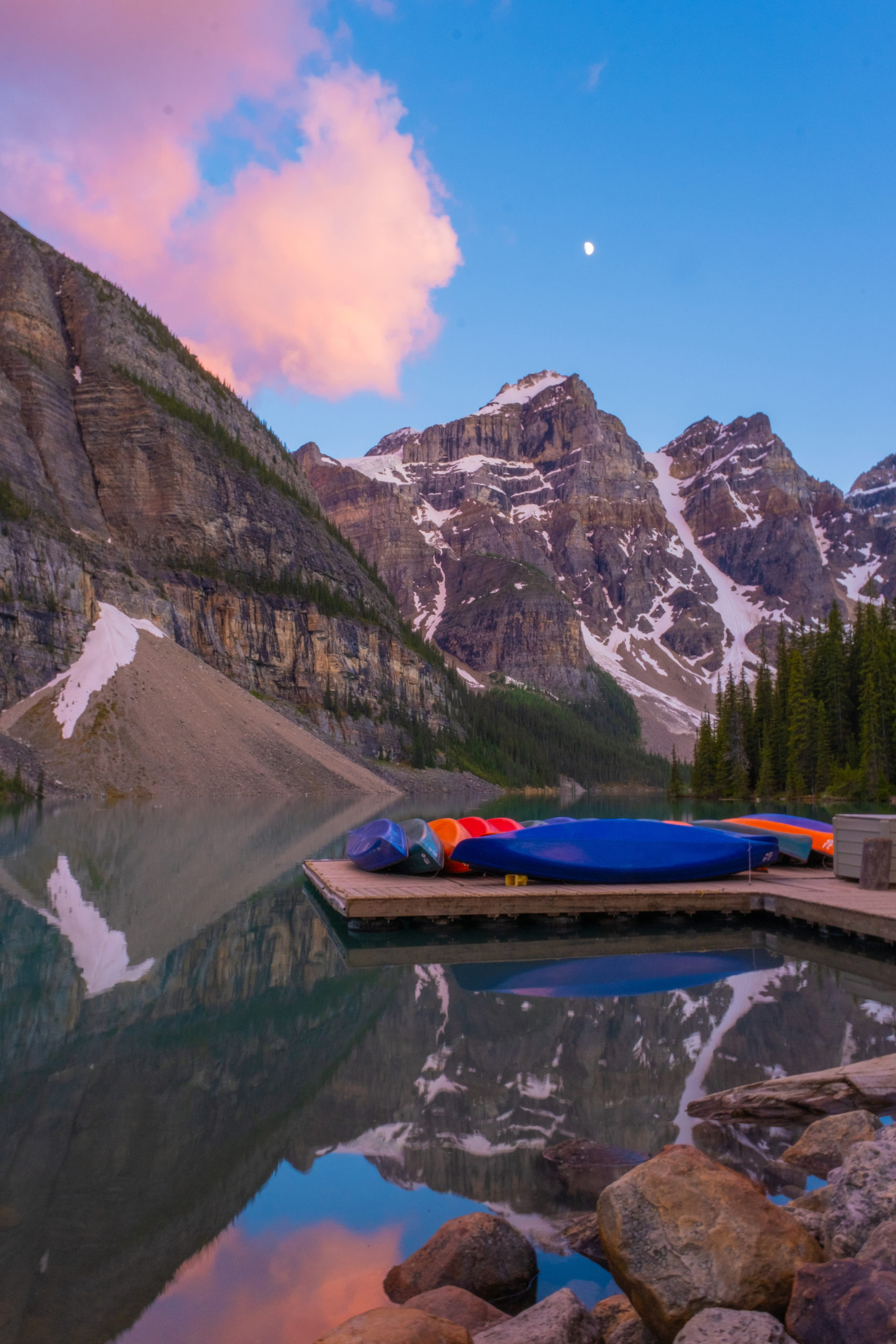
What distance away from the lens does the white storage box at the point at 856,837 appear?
57.6ft

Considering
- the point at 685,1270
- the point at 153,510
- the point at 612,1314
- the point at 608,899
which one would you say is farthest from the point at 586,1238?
the point at 153,510

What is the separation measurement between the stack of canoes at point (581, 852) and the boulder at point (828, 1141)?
11299 mm

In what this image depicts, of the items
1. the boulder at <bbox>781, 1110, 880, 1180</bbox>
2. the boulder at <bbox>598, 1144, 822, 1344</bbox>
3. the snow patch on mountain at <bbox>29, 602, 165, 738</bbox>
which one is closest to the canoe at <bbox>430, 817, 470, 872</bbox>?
the boulder at <bbox>781, 1110, 880, 1180</bbox>

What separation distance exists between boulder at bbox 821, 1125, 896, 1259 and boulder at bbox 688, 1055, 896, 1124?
7.77 feet

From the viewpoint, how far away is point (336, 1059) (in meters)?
8.70

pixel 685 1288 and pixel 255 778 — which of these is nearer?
pixel 685 1288

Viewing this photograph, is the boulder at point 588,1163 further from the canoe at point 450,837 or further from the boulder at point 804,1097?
the canoe at point 450,837

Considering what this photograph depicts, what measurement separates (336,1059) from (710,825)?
51.6 feet

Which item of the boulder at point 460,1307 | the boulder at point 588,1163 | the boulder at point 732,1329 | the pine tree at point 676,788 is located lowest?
the pine tree at point 676,788

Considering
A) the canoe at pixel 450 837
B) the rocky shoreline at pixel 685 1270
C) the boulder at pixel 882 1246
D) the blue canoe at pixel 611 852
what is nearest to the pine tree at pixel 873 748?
the blue canoe at pixel 611 852

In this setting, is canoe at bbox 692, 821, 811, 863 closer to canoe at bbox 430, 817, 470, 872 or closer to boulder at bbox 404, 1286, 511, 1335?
canoe at bbox 430, 817, 470, 872

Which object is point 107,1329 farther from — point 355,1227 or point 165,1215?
point 355,1227

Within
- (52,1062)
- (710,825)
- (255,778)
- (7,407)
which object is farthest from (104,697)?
(52,1062)

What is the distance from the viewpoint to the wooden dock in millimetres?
15656
